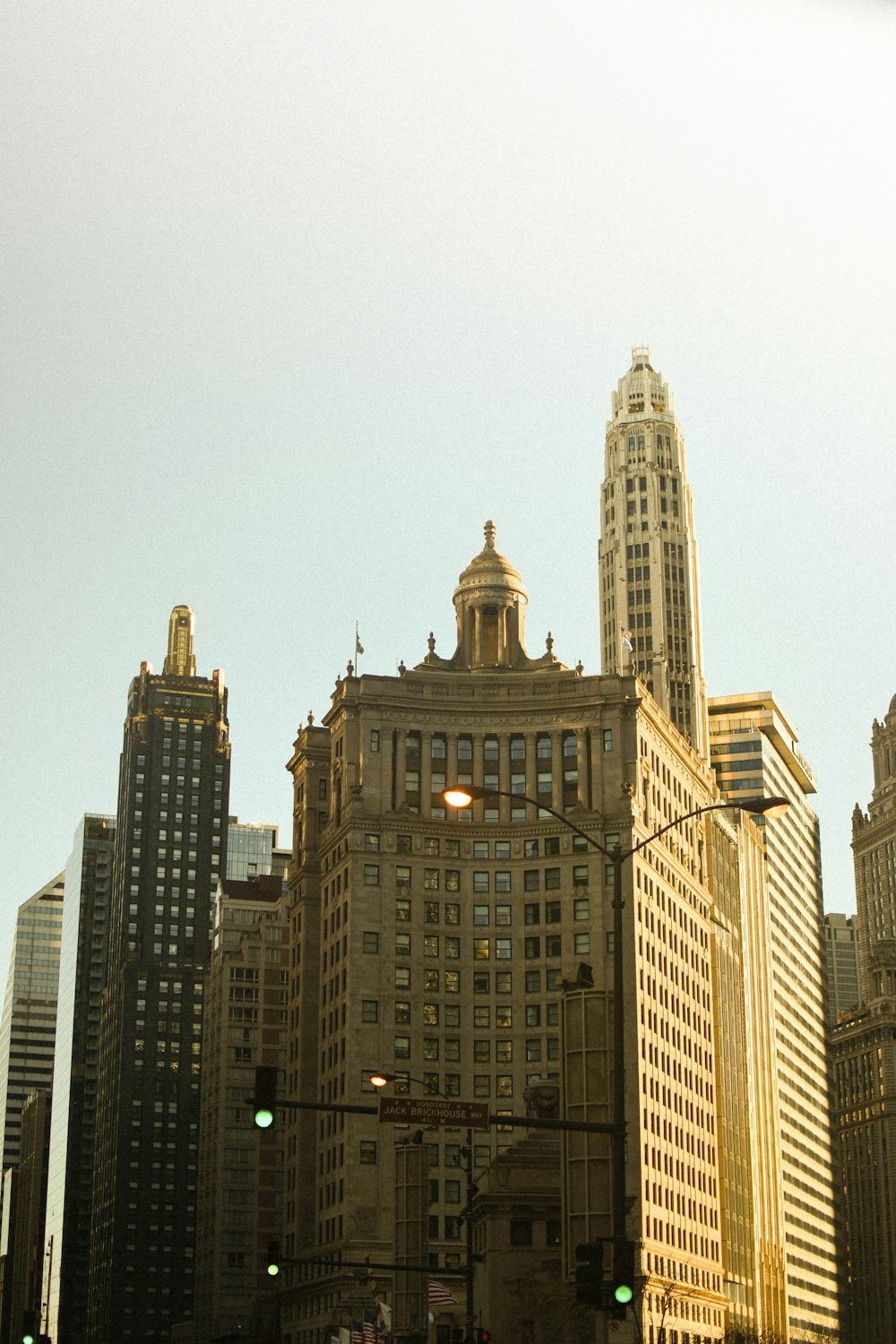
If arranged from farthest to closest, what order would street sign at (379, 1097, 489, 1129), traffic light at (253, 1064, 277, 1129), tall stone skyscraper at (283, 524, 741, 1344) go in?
1. tall stone skyscraper at (283, 524, 741, 1344)
2. street sign at (379, 1097, 489, 1129)
3. traffic light at (253, 1064, 277, 1129)

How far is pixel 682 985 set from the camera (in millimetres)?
160000

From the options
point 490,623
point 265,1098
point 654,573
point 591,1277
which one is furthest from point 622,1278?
point 654,573

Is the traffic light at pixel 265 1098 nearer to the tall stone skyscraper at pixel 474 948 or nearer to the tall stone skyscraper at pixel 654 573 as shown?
the tall stone skyscraper at pixel 474 948

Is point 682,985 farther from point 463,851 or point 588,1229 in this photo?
point 588,1229

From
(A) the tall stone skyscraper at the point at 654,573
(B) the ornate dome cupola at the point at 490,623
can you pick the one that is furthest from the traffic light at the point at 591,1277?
(A) the tall stone skyscraper at the point at 654,573

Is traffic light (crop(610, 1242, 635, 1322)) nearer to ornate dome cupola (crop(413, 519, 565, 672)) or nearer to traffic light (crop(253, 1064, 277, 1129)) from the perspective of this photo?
traffic light (crop(253, 1064, 277, 1129))

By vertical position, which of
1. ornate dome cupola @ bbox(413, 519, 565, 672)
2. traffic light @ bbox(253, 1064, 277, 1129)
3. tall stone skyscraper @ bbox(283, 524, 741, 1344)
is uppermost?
ornate dome cupola @ bbox(413, 519, 565, 672)

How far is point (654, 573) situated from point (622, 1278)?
6128 inches

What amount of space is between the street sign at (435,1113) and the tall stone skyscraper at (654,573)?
13823 centimetres

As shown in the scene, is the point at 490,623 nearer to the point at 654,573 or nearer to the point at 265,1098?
the point at 654,573

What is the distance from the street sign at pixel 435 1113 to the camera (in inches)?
1590

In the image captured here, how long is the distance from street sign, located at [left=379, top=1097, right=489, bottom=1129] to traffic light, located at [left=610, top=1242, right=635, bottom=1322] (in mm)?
4949

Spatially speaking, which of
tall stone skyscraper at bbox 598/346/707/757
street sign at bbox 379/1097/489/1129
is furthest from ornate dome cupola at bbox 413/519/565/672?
street sign at bbox 379/1097/489/1129

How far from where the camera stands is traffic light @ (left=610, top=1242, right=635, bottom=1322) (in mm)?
35344
